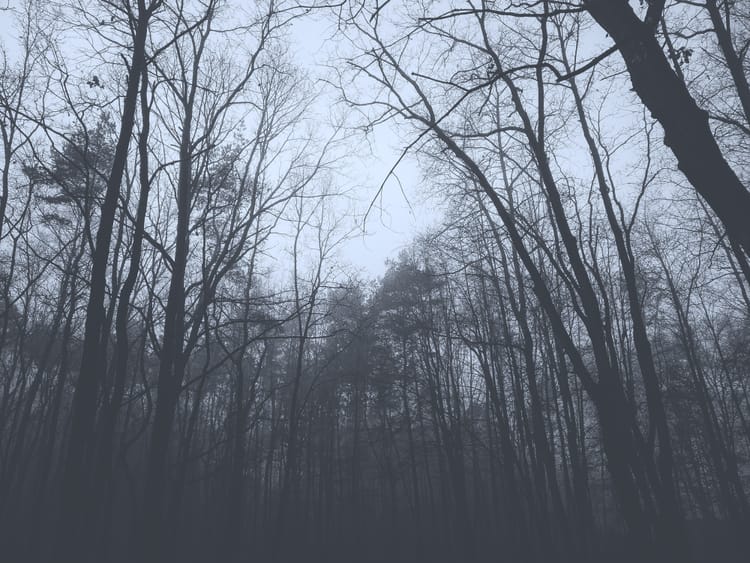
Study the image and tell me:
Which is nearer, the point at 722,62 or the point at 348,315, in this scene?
the point at 722,62

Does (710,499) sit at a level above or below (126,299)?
below

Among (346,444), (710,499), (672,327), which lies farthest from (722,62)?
(710,499)

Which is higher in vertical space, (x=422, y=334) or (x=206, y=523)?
(x=422, y=334)

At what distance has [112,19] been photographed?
15.1 feet

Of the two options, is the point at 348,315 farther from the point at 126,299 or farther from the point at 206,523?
→ the point at 126,299

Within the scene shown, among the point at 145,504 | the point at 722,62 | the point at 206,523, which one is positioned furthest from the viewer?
the point at 206,523

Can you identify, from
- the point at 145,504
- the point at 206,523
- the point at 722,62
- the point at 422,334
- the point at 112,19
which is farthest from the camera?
the point at 206,523

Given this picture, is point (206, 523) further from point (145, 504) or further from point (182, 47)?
point (182, 47)

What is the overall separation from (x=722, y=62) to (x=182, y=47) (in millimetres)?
11170

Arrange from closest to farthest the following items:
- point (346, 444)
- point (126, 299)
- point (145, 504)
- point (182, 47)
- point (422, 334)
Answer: point (126, 299) → point (145, 504) → point (182, 47) → point (422, 334) → point (346, 444)

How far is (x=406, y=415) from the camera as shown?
18.9m

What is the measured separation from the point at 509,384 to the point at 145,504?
16.2m

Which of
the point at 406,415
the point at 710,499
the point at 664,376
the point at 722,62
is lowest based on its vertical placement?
the point at 710,499

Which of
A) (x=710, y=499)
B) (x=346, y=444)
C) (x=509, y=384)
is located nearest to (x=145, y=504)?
(x=509, y=384)
